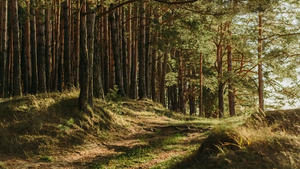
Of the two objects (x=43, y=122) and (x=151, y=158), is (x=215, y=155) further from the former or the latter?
(x=43, y=122)

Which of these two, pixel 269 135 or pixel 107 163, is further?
pixel 107 163

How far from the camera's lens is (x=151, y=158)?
7.12 meters

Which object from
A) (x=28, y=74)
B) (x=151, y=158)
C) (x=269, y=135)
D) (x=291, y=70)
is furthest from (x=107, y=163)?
(x=291, y=70)

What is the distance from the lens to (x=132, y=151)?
302 inches

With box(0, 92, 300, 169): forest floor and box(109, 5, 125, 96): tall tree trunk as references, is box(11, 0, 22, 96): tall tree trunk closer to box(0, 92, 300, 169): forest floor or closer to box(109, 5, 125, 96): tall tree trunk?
box(0, 92, 300, 169): forest floor

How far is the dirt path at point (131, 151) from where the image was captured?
663 centimetres

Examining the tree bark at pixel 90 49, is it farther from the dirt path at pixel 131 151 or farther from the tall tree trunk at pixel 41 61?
the tall tree trunk at pixel 41 61

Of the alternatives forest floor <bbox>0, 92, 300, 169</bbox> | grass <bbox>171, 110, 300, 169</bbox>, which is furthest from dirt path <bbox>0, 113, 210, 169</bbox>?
grass <bbox>171, 110, 300, 169</bbox>

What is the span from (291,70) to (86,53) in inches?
623

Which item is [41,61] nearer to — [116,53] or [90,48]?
[116,53]

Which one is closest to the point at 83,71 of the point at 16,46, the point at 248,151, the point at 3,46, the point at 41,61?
the point at 16,46

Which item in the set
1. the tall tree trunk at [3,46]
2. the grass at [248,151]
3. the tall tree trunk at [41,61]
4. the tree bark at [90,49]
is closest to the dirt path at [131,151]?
the grass at [248,151]

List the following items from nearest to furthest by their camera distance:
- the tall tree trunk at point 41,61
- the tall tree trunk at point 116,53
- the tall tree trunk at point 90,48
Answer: the tall tree trunk at point 90,48, the tall tree trunk at point 41,61, the tall tree trunk at point 116,53

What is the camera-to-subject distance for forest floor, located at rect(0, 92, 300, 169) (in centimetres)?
496
